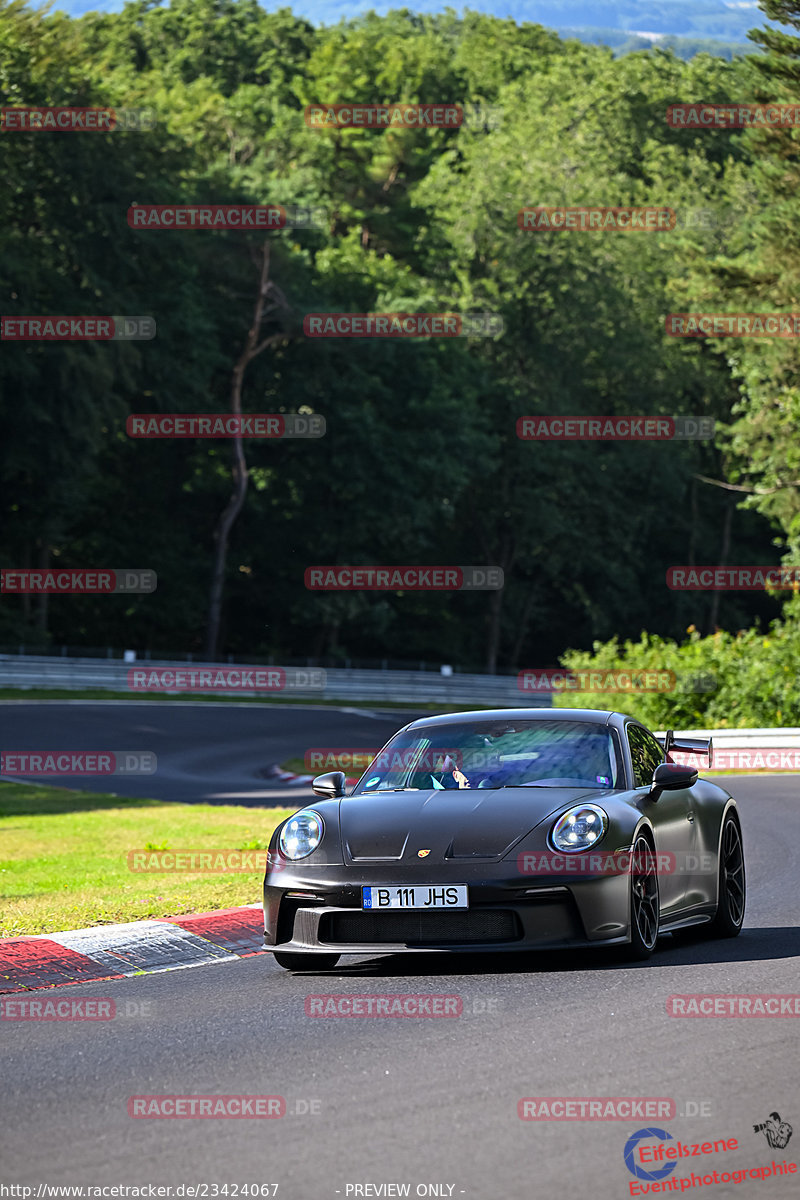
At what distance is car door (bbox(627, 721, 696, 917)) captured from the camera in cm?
898

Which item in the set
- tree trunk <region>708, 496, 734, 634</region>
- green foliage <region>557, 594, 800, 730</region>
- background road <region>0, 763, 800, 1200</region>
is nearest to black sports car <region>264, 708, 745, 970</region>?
background road <region>0, 763, 800, 1200</region>

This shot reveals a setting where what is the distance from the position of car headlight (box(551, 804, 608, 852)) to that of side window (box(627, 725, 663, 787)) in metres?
0.91

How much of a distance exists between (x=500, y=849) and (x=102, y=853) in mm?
8923

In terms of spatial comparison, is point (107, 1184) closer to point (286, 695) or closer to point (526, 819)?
point (526, 819)

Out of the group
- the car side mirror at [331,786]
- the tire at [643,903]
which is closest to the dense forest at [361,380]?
the car side mirror at [331,786]

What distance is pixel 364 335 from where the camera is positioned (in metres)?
62.3

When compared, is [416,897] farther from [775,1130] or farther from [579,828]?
[775,1130]

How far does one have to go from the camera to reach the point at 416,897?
801cm

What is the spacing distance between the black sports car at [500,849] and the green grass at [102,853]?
2.07m

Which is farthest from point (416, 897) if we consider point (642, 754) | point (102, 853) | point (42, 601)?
point (42, 601)

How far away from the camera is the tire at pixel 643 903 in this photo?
8.39 m

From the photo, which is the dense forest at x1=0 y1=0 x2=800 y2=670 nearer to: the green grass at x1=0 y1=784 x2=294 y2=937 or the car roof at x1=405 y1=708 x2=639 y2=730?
the green grass at x1=0 y1=784 x2=294 y2=937

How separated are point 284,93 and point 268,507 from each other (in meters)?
35.2

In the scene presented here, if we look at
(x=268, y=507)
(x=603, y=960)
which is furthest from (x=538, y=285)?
(x=603, y=960)
